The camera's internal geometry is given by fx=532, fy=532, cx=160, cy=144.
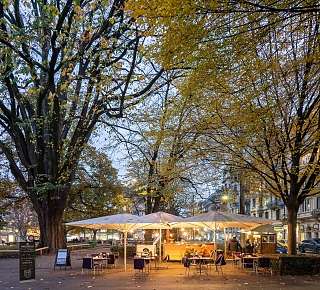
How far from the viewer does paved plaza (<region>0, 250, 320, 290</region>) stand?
695 inches

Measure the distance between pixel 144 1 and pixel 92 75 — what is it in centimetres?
1279

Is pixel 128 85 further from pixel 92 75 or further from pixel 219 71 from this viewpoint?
pixel 219 71

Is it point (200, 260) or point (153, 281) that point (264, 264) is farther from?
point (153, 281)

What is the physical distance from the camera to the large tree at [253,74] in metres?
10.1

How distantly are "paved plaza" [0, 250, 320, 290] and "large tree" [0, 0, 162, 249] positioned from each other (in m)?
6.82

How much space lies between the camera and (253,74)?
17859mm

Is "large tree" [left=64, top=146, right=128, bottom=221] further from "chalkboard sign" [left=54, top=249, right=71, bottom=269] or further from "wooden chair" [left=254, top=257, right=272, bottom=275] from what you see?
"wooden chair" [left=254, top=257, right=272, bottom=275]

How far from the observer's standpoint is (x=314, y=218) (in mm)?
76938

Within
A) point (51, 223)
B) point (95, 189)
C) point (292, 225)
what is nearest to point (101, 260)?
point (51, 223)

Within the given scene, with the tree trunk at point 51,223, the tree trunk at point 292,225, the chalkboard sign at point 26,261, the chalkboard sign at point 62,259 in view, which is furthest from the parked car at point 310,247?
the chalkboard sign at point 26,261

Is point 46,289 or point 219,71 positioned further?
point 46,289

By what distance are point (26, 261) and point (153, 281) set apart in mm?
4618

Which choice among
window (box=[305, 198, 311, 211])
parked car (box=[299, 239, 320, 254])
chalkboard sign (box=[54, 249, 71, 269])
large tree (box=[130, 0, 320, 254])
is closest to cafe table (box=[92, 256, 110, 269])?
chalkboard sign (box=[54, 249, 71, 269])

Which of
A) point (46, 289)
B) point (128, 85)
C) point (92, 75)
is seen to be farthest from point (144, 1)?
point (128, 85)
